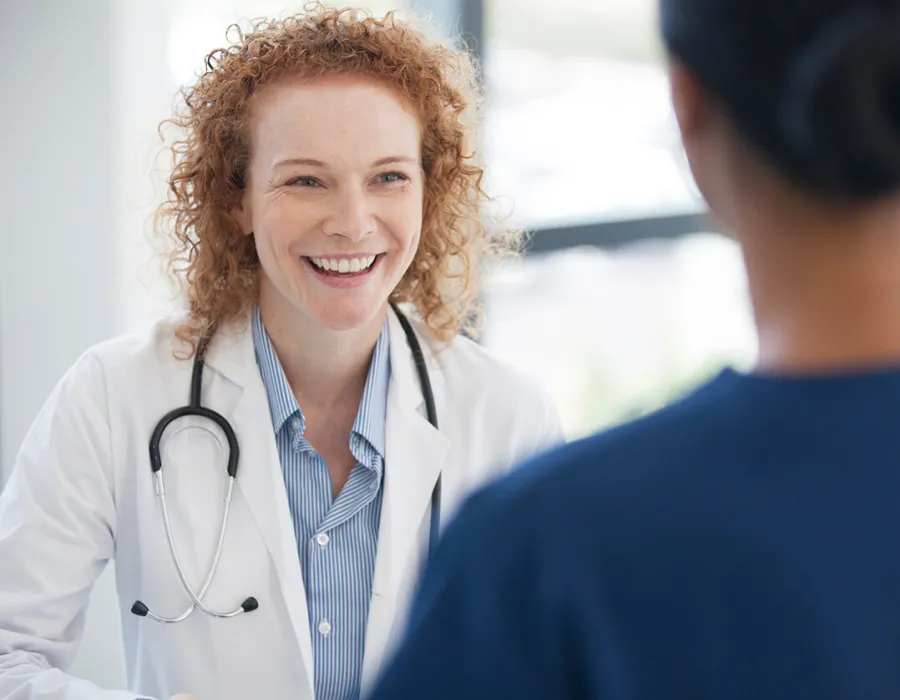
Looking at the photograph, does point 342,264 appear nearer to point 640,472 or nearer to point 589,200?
point 640,472

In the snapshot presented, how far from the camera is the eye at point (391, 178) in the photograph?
4.50 feet

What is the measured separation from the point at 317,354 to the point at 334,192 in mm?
239

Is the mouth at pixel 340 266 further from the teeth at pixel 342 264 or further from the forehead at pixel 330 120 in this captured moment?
the forehead at pixel 330 120

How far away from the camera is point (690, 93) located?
47 cm

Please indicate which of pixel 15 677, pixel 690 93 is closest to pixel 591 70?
pixel 15 677

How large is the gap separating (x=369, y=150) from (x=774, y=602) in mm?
991

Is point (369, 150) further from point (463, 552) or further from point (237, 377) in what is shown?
point (463, 552)

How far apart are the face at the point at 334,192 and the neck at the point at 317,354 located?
0.05 m

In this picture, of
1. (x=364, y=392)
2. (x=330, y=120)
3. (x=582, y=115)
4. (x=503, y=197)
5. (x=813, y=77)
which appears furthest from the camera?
(x=582, y=115)

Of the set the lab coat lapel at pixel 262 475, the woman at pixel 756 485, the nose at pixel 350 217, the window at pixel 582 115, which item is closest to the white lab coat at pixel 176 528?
the lab coat lapel at pixel 262 475

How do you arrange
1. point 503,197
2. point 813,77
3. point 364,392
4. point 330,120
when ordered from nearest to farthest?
point 813,77
point 330,120
point 364,392
point 503,197

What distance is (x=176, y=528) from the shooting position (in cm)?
131

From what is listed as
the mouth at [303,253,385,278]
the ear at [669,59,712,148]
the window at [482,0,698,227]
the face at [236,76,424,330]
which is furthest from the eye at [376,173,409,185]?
the window at [482,0,698,227]

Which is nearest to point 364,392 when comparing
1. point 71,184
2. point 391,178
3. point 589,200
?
point 391,178
